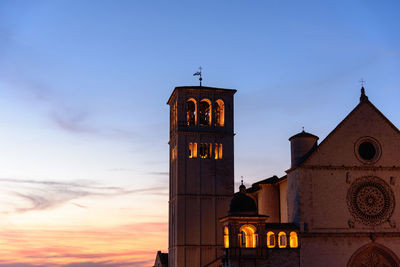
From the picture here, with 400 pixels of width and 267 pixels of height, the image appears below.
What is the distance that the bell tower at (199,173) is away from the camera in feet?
192

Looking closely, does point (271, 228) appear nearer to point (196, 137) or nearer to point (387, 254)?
point (387, 254)

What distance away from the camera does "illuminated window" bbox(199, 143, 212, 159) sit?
199 feet

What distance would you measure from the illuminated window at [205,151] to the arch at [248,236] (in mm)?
12829

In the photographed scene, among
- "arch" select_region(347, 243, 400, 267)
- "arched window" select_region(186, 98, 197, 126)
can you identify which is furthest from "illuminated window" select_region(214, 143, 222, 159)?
"arch" select_region(347, 243, 400, 267)

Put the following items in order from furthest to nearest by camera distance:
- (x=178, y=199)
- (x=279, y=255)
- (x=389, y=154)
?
1. (x=178, y=199)
2. (x=389, y=154)
3. (x=279, y=255)

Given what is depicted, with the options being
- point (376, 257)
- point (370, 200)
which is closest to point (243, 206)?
point (370, 200)

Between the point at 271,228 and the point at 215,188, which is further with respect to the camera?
the point at 215,188

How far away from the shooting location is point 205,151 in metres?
61.0

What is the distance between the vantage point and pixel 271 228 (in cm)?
4947

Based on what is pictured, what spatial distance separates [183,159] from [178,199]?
3.92m

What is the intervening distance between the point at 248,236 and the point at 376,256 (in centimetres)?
1078

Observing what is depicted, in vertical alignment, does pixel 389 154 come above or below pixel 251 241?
above

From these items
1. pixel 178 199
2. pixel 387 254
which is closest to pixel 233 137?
pixel 178 199

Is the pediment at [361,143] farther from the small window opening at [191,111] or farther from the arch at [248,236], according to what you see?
the small window opening at [191,111]
